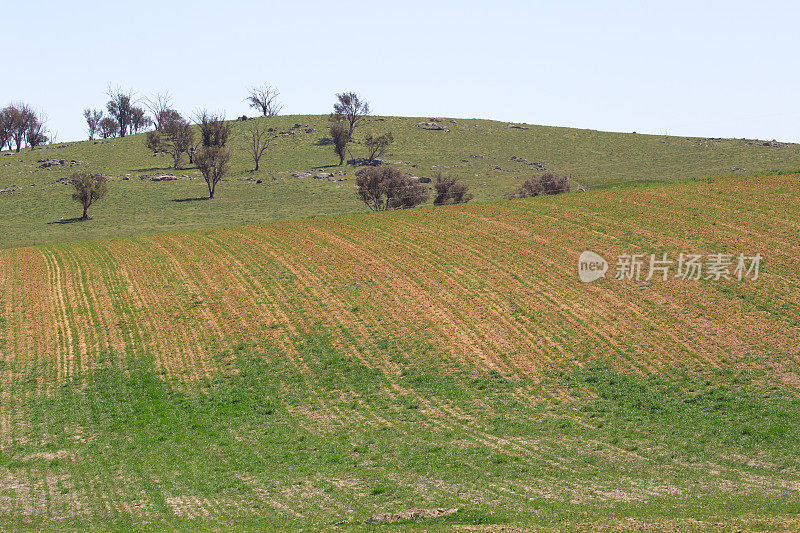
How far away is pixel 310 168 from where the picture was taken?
115 m

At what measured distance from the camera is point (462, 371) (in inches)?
1114

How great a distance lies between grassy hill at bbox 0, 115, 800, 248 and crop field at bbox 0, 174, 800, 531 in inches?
1313

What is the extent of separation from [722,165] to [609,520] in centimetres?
10616

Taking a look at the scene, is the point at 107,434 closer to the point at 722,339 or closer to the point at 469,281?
the point at 469,281

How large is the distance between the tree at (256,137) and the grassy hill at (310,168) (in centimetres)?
213

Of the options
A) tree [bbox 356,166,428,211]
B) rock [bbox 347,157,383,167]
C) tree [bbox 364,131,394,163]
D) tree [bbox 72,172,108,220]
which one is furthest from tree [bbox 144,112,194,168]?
tree [bbox 356,166,428,211]

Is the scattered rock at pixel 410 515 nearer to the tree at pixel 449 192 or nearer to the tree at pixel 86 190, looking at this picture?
the tree at pixel 449 192

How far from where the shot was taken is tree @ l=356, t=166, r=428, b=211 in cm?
7619

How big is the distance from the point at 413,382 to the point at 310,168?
91.1m

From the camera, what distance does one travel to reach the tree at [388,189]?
250 ft

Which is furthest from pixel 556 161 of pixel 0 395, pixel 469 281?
pixel 0 395

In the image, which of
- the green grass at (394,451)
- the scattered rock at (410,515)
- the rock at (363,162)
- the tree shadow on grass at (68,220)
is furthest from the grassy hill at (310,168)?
the scattered rock at (410,515)

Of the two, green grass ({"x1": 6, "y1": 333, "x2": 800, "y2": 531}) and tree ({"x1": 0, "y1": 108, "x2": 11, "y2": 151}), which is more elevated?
tree ({"x1": 0, "y1": 108, "x2": 11, "y2": 151})

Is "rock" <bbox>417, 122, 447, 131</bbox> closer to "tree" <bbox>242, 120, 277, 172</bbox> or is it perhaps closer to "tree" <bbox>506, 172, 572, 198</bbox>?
"tree" <bbox>242, 120, 277, 172</bbox>
